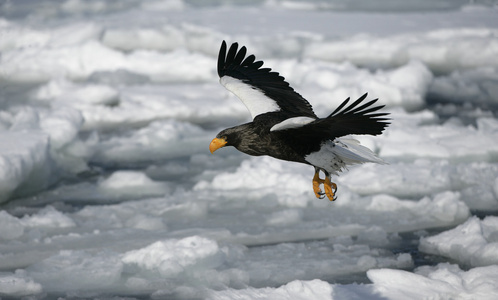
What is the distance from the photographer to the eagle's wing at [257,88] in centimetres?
595

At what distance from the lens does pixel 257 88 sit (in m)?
6.33

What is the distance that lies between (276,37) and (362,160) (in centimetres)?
1596

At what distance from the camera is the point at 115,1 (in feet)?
102

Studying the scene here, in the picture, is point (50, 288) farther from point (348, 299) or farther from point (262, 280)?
point (348, 299)

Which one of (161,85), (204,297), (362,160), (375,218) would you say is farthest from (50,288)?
(161,85)

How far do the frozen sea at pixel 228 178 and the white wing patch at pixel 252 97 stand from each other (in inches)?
71.5

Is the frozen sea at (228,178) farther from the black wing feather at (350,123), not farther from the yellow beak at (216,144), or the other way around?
the black wing feather at (350,123)

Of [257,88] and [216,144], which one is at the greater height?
[257,88]

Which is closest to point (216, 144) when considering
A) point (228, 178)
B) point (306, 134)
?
point (306, 134)

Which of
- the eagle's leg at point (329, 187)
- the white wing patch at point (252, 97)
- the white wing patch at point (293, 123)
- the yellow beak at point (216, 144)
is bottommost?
the eagle's leg at point (329, 187)

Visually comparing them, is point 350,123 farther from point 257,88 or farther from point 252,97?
point 257,88

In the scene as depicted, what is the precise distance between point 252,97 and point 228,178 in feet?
14.4

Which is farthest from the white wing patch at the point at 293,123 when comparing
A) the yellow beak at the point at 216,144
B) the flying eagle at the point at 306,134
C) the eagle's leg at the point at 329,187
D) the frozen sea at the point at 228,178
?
the frozen sea at the point at 228,178

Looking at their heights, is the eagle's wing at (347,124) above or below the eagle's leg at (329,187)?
above
